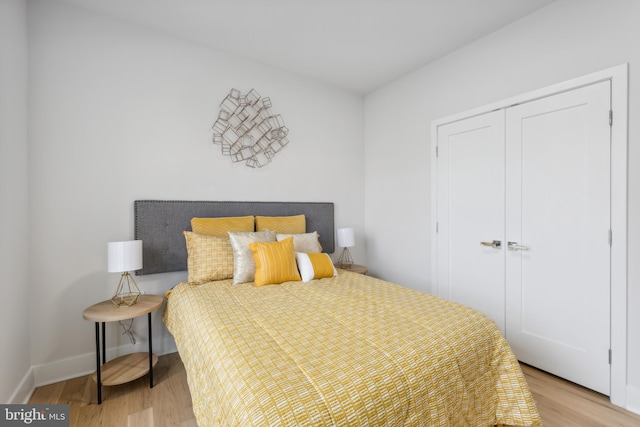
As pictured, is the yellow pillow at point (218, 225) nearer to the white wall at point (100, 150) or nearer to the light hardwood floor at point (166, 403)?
the white wall at point (100, 150)

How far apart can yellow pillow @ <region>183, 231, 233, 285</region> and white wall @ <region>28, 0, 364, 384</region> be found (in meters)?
0.40

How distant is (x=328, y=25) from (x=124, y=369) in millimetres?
3048

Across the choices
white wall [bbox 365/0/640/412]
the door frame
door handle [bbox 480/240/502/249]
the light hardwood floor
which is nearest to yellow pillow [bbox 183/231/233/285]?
the light hardwood floor

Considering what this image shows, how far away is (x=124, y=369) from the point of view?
6.81ft

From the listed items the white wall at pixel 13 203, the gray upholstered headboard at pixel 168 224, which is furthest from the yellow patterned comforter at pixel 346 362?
the white wall at pixel 13 203

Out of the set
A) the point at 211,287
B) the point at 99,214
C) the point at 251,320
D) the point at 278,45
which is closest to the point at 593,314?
the point at 251,320

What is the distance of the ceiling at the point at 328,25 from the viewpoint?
86.2 inches

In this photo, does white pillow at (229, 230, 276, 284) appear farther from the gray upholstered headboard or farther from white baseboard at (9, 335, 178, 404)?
white baseboard at (9, 335, 178, 404)

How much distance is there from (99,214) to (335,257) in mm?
2388

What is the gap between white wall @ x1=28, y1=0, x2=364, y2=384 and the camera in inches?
82.7

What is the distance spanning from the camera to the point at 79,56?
2215 millimetres

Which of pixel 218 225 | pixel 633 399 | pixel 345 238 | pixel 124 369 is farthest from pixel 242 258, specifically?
pixel 633 399

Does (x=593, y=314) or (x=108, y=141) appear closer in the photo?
(x=593, y=314)

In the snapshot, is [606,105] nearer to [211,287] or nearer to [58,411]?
[211,287]
